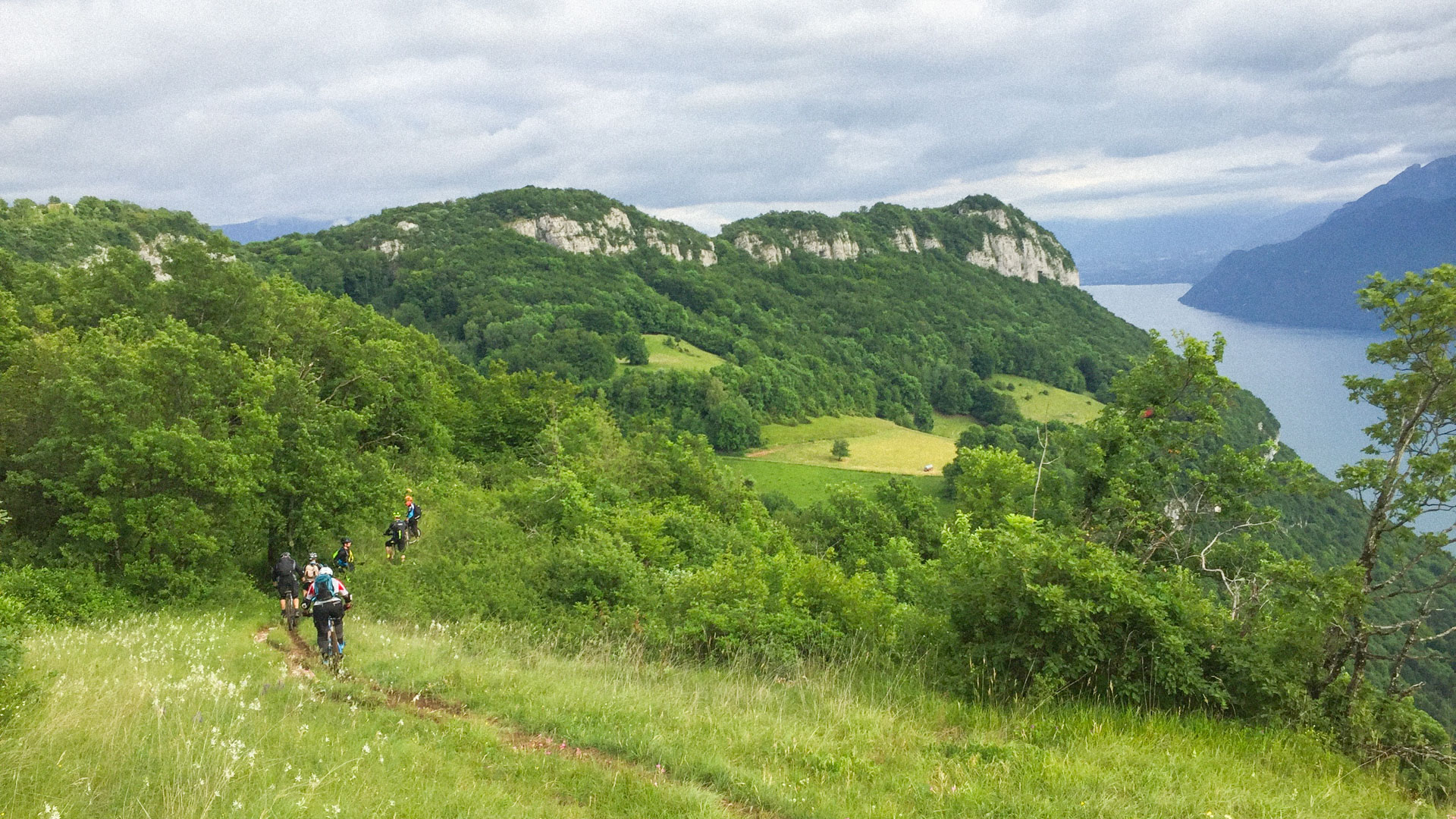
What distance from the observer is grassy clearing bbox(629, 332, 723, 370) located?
119188 mm

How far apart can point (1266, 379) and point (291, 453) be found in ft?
670

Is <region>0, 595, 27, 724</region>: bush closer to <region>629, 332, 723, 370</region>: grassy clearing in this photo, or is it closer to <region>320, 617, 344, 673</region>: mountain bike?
<region>320, 617, 344, 673</region>: mountain bike

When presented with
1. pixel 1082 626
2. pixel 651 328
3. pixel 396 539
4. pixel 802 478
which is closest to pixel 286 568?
pixel 396 539

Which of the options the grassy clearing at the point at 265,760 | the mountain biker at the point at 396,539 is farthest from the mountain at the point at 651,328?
the grassy clearing at the point at 265,760

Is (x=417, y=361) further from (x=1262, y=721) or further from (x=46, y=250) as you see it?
(x=46, y=250)

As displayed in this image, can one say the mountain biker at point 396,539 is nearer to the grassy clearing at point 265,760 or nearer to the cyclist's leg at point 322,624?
the cyclist's leg at point 322,624

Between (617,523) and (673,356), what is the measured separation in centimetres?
10555

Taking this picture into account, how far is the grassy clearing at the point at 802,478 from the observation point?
3174 inches

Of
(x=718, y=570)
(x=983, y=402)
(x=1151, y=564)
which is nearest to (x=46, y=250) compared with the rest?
(x=718, y=570)

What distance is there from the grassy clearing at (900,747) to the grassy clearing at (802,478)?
2668 inches

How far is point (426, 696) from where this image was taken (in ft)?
29.4

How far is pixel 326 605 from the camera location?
10742 mm

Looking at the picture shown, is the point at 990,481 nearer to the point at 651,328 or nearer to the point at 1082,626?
the point at 1082,626

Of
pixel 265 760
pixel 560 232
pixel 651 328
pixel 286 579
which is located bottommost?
pixel 286 579
